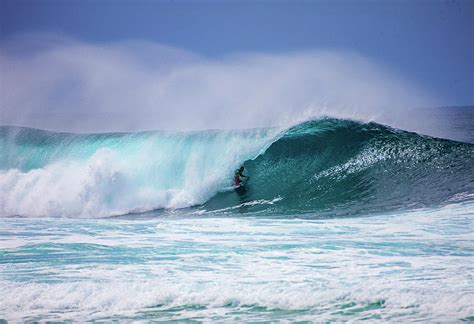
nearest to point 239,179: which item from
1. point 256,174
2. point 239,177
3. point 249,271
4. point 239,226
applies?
point 239,177

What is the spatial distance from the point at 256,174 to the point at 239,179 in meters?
0.39

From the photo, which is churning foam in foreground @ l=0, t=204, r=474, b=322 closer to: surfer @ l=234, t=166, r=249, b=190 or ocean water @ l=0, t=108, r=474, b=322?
ocean water @ l=0, t=108, r=474, b=322

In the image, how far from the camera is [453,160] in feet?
28.1

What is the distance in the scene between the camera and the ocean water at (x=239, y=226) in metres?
3.88

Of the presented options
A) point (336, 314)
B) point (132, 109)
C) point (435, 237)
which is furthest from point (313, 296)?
point (132, 109)

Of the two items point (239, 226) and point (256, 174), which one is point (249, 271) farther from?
point (256, 174)

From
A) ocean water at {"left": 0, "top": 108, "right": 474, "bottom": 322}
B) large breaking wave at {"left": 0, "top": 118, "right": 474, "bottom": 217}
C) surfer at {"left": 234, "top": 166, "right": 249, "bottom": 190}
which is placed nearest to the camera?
ocean water at {"left": 0, "top": 108, "right": 474, "bottom": 322}

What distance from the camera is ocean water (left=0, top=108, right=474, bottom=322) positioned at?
3877 mm

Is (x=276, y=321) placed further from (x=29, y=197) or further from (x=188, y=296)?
(x=29, y=197)

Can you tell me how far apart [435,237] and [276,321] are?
2.45 m

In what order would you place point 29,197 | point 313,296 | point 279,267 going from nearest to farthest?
point 313,296 < point 279,267 < point 29,197

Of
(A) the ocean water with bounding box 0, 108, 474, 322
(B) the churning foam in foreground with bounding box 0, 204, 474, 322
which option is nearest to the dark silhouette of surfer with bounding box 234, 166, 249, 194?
(A) the ocean water with bounding box 0, 108, 474, 322

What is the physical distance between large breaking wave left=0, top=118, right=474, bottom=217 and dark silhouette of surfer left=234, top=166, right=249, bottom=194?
14cm

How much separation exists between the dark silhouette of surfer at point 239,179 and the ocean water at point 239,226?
0.37ft
